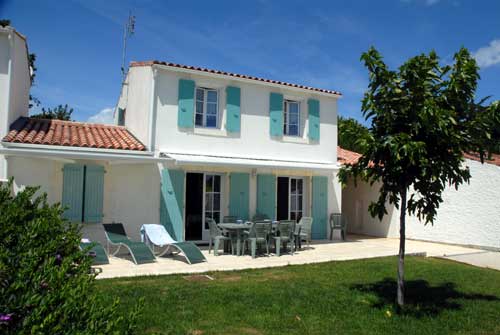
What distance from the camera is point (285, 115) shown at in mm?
21719

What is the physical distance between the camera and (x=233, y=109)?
19766mm

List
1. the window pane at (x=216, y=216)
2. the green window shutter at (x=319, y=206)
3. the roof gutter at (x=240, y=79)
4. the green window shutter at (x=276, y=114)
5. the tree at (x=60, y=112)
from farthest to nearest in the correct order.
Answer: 1. the tree at (x=60, y=112)
2. the green window shutter at (x=319, y=206)
3. the green window shutter at (x=276, y=114)
4. the window pane at (x=216, y=216)
5. the roof gutter at (x=240, y=79)

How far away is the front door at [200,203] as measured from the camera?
62.5ft

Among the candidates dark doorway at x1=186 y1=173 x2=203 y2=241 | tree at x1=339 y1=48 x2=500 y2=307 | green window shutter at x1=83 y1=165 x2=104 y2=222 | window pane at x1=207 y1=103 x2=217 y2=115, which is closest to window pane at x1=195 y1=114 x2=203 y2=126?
window pane at x1=207 y1=103 x2=217 y2=115

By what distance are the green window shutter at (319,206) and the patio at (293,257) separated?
2.19 feet

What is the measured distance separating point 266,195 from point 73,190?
8766 mm

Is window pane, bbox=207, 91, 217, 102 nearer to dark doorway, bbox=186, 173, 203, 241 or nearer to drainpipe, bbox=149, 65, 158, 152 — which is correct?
drainpipe, bbox=149, 65, 158, 152

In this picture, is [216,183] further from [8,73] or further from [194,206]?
[8,73]

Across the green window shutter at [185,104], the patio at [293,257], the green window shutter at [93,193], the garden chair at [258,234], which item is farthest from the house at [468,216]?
the green window shutter at [93,193]

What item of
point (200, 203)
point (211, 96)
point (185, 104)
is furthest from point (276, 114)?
point (200, 203)

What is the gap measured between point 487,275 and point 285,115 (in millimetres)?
11812

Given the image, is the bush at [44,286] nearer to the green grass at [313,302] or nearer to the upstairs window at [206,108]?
the green grass at [313,302]

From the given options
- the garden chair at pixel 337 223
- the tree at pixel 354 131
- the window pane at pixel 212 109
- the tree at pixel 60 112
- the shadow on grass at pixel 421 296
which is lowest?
the shadow on grass at pixel 421 296

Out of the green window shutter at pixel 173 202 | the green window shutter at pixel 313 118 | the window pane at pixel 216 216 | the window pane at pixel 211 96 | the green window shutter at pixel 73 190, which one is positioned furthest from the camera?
the green window shutter at pixel 313 118
